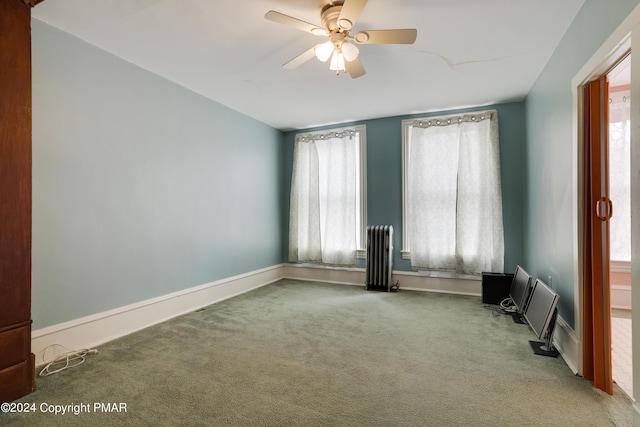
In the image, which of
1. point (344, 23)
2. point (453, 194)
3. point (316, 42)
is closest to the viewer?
point (344, 23)

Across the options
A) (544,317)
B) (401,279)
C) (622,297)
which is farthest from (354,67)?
(622,297)

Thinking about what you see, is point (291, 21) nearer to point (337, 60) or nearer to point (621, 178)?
point (337, 60)

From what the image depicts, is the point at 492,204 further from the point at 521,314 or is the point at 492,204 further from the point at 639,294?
the point at 639,294

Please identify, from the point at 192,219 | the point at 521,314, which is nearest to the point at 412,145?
the point at 521,314

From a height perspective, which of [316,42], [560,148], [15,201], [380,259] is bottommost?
[380,259]

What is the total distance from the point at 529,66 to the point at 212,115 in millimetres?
3403

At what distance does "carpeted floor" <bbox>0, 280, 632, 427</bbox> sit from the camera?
162 cm

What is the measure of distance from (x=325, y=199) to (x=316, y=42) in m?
2.60

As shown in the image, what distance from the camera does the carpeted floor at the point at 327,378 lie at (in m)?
1.62

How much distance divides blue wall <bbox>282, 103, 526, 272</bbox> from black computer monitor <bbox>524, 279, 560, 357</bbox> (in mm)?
1456

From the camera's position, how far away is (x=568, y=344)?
2.18 m

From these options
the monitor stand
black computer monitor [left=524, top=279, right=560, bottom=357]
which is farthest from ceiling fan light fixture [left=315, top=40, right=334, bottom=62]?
the monitor stand

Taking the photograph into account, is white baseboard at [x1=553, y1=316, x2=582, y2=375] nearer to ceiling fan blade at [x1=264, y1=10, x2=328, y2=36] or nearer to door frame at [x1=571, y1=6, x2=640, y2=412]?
door frame at [x1=571, y1=6, x2=640, y2=412]

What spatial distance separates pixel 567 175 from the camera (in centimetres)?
227
